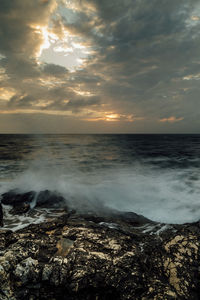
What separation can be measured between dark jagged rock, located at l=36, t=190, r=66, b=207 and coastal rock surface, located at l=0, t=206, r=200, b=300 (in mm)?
3784

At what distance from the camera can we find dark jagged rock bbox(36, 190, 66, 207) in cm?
720

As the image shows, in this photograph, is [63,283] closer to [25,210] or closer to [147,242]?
[147,242]

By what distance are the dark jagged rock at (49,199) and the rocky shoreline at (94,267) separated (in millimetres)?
3746

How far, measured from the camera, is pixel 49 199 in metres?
7.59

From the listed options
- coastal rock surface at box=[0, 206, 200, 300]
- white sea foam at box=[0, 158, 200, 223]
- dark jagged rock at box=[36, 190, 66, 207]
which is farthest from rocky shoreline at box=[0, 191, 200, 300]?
dark jagged rock at box=[36, 190, 66, 207]

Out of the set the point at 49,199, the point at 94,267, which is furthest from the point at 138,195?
the point at 94,267

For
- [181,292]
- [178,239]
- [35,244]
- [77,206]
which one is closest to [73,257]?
[35,244]

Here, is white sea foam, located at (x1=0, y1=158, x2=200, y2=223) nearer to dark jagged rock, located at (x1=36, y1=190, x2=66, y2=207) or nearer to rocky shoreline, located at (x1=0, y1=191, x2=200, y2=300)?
dark jagged rock, located at (x1=36, y1=190, x2=66, y2=207)

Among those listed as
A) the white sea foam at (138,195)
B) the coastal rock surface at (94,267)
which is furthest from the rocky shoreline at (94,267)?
the white sea foam at (138,195)

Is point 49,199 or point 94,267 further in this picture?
point 49,199

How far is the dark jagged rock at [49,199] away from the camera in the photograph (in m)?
7.20

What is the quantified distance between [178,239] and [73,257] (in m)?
2.20

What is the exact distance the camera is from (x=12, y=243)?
10.6 feet

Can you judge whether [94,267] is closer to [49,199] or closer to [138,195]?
[49,199]
